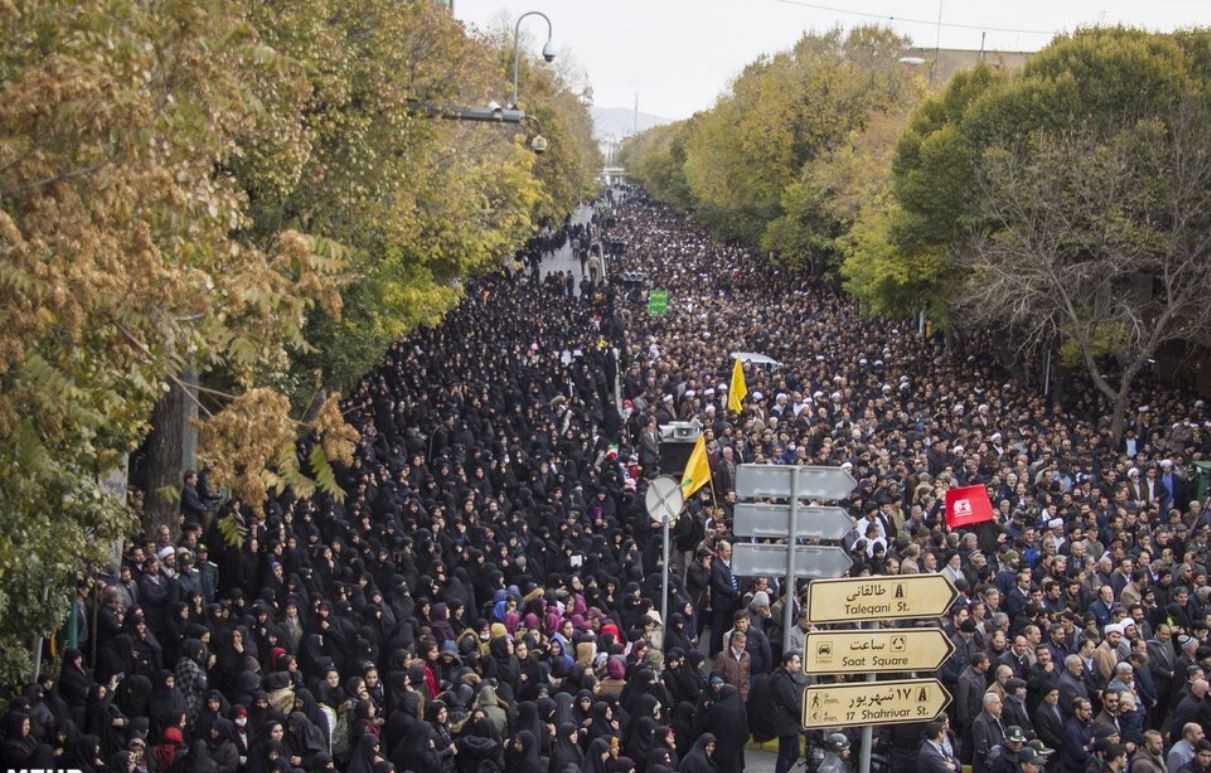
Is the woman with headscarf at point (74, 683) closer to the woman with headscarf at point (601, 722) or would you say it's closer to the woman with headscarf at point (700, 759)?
the woman with headscarf at point (601, 722)

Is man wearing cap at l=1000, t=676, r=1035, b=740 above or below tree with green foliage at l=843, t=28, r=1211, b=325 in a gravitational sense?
below

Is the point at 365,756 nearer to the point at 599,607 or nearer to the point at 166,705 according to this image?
the point at 166,705

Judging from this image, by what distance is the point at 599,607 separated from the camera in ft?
51.9

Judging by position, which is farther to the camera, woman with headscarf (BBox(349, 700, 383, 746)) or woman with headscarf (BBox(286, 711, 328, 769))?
woman with headscarf (BBox(349, 700, 383, 746))

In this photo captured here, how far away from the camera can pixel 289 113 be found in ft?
50.5

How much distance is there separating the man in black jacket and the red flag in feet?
20.0

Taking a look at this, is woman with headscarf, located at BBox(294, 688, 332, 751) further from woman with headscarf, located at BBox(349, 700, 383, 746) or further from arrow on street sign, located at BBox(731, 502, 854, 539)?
arrow on street sign, located at BBox(731, 502, 854, 539)

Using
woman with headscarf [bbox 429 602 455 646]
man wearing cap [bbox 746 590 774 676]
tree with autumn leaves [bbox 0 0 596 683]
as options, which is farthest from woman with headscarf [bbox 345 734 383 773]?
man wearing cap [bbox 746 590 774 676]

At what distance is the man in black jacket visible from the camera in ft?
42.9

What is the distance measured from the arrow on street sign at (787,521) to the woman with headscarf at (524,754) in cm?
244

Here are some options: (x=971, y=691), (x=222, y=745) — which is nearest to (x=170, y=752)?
(x=222, y=745)

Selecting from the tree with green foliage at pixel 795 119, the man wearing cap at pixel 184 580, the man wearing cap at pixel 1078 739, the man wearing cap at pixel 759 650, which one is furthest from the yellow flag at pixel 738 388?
the tree with green foliage at pixel 795 119

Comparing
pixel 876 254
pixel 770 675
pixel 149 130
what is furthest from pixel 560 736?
pixel 876 254

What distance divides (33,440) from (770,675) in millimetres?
6594
